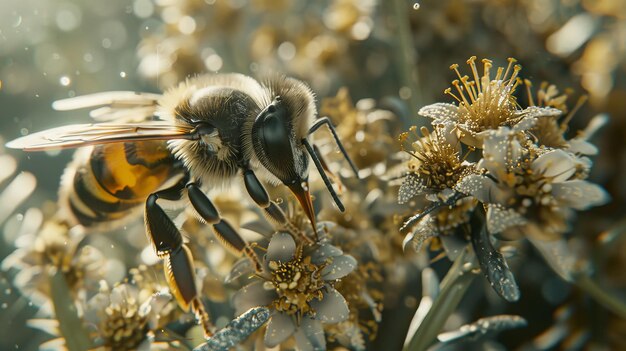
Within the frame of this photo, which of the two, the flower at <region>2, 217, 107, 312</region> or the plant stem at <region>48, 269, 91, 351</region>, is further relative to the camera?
the flower at <region>2, 217, 107, 312</region>

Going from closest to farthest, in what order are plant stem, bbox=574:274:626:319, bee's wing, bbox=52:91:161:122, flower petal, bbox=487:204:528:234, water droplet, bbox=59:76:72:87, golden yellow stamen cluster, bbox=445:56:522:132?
flower petal, bbox=487:204:528:234
golden yellow stamen cluster, bbox=445:56:522:132
plant stem, bbox=574:274:626:319
bee's wing, bbox=52:91:161:122
water droplet, bbox=59:76:72:87

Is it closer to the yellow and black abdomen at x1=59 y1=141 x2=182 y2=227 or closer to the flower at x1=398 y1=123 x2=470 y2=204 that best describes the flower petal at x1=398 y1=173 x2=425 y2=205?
the flower at x1=398 y1=123 x2=470 y2=204

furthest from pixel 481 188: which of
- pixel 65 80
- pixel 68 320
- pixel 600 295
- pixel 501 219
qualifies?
pixel 65 80

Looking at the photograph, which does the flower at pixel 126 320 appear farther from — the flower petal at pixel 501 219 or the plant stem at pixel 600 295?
the plant stem at pixel 600 295

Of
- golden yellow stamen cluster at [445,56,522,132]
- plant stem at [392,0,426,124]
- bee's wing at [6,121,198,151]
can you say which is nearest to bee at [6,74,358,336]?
bee's wing at [6,121,198,151]

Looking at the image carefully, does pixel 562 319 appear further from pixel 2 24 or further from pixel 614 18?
pixel 2 24

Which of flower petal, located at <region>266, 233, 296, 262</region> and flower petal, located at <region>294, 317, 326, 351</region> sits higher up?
flower petal, located at <region>266, 233, 296, 262</region>

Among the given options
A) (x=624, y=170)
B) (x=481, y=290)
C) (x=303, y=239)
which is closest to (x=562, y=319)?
(x=481, y=290)
